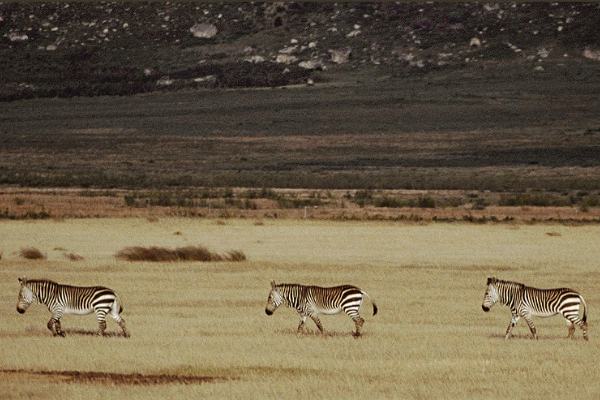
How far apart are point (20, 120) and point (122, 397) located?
323ft

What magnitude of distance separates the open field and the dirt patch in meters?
0.02

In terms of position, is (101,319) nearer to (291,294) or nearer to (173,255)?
(291,294)

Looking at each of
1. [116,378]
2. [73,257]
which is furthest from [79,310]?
[73,257]

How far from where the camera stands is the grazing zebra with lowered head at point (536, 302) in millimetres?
20266

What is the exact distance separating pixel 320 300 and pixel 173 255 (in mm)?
13999

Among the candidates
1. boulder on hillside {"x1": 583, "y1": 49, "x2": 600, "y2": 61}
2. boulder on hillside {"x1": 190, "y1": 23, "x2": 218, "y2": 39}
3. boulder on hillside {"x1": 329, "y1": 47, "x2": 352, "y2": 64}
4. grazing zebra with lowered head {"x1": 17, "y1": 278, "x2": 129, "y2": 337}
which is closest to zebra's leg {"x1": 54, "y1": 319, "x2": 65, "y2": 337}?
grazing zebra with lowered head {"x1": 17, "y1": 278, "x2": 129, "y2": 337}

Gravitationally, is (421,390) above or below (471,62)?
below

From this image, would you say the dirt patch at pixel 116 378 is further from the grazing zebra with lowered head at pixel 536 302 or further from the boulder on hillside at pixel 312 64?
the boulder on hillside at pixel 312 64

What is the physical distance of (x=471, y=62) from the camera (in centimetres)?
12356

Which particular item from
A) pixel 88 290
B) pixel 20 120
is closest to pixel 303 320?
pixel 88 290

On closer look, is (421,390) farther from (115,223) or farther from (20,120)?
(20,120)

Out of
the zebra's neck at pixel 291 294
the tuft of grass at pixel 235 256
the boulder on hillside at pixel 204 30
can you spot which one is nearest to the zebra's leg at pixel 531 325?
the zebra's neck at pixel 291 294

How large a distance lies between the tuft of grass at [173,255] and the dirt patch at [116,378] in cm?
1634

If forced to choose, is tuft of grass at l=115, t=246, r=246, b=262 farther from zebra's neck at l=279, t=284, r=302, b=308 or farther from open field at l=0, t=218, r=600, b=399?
zebra's neck at l=279, t=284, r=302, b=308
